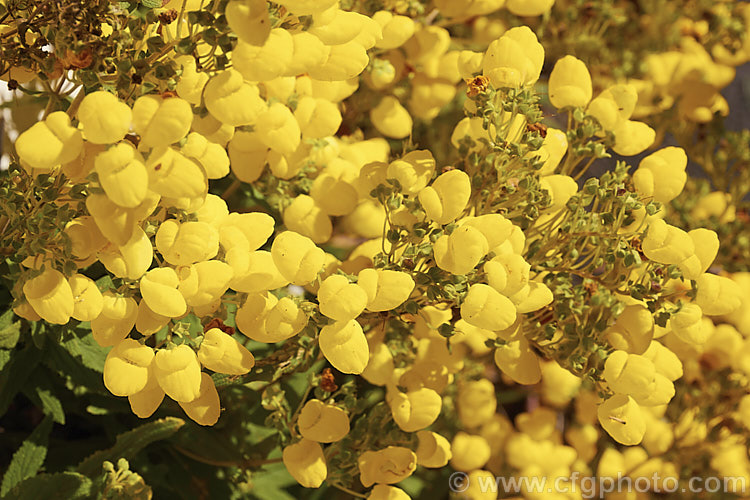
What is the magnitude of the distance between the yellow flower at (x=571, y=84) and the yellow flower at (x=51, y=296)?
42 cm

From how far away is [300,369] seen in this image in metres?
0.64

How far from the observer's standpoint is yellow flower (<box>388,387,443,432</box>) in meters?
0.62

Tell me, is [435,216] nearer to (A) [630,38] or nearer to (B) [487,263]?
(B) [487,263]

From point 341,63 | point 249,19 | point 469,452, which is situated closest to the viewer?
point 249,19

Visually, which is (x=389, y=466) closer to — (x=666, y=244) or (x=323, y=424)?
(x=323, y=424)

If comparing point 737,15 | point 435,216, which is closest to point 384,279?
point 435,216

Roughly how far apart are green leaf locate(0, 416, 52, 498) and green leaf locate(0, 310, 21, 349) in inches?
4.0

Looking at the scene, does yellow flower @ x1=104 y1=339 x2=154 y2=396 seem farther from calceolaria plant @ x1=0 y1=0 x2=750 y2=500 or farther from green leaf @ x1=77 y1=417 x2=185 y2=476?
green leaf @ x1=77 y1=417 x2=185 y2=476

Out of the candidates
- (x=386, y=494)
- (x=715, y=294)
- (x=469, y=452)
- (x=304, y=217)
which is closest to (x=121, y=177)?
(x=304, y=217)

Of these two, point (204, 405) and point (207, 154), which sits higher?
point (207, 154)

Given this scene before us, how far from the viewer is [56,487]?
638mm

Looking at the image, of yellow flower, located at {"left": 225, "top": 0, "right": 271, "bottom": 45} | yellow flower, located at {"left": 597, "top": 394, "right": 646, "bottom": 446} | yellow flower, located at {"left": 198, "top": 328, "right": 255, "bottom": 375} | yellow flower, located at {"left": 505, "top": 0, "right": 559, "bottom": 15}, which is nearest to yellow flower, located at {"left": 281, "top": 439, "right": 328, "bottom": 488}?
yellow flower, located at {"left": 198, "top": 328, "right": 255, "bottom": 375}

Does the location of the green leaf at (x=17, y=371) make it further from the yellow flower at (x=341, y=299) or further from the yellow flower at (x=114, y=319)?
the yellow flower at (x=341, y=299)

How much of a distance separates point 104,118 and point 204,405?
0.72 ft
